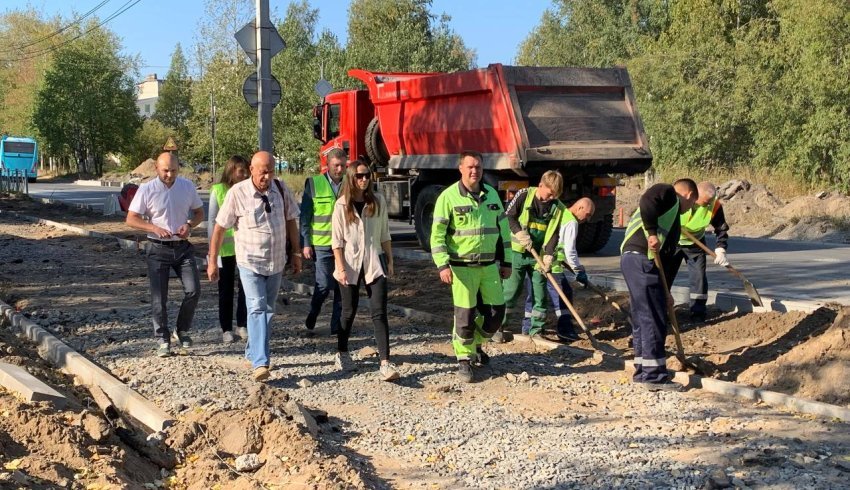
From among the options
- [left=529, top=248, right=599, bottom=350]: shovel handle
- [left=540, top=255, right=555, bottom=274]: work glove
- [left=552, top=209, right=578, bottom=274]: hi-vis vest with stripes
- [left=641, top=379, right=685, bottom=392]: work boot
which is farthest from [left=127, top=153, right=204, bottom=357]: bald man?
[left=641, top=379, right=685, bottom=392]: work boot

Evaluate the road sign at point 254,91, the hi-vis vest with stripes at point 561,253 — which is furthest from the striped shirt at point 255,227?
the road sign at point 254,91

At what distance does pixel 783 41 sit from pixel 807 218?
10.4 m

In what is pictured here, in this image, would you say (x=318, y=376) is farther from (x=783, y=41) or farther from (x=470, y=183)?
(x=783, y=41)

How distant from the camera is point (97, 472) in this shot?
459 centimetres

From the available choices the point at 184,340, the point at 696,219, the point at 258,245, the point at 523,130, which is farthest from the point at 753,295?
the point at 184,340

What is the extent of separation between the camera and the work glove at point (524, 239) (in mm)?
7895

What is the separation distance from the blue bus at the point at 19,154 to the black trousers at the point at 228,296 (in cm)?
5433

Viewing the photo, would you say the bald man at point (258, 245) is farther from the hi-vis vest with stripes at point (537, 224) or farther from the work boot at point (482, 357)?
the hi-vis vest with stripes at point (537, 224)

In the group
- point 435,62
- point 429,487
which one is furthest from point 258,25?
point 435,62

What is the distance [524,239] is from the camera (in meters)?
7.93

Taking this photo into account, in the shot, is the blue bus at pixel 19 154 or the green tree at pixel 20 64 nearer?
the blue bus at pixel 19 154

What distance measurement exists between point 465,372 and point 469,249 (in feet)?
3.08

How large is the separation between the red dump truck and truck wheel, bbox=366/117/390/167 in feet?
2.87

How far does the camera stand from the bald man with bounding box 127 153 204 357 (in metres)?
7.46
